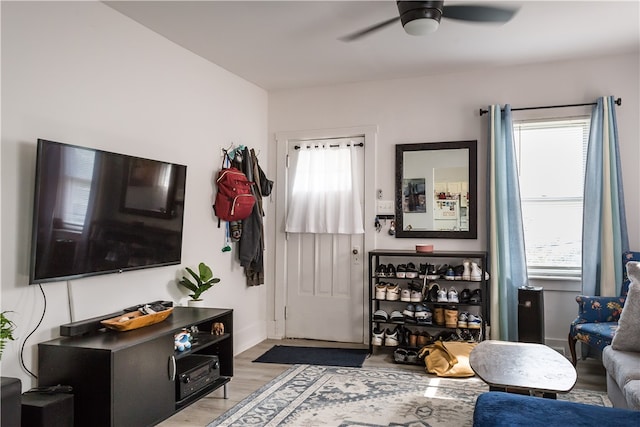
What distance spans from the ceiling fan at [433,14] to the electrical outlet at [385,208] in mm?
1803

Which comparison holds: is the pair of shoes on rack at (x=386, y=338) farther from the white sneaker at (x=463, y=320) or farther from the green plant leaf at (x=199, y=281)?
the green plant leaf at (x=199, y=281)

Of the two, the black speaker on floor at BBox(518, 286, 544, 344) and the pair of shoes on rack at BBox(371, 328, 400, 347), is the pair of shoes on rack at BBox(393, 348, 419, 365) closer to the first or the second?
the pair of shoes on rack at BBox(371, 328, 400, 347)

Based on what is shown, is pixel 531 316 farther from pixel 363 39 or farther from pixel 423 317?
pixel 363 39

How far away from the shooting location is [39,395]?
7.79 feet

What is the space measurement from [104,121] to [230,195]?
1330 millimetres

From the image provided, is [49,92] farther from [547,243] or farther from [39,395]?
[547,243]

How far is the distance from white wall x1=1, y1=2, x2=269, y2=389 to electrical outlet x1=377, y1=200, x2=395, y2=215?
1.47 metres

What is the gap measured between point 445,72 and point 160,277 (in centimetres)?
309

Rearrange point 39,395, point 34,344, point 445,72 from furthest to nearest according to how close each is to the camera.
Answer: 1. point 445,72
2. point 34,344
3. point 39,395

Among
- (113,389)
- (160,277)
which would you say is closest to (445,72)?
(160,277)

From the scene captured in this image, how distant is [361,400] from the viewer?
3209 mm

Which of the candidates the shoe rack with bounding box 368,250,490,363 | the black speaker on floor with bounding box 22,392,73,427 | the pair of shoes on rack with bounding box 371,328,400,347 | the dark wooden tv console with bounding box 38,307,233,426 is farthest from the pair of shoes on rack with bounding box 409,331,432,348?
the black speaker on floor with bounding box 22,392,73,427

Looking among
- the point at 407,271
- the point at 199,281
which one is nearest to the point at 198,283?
the point at 199,281

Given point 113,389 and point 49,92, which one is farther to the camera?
point 49,92
